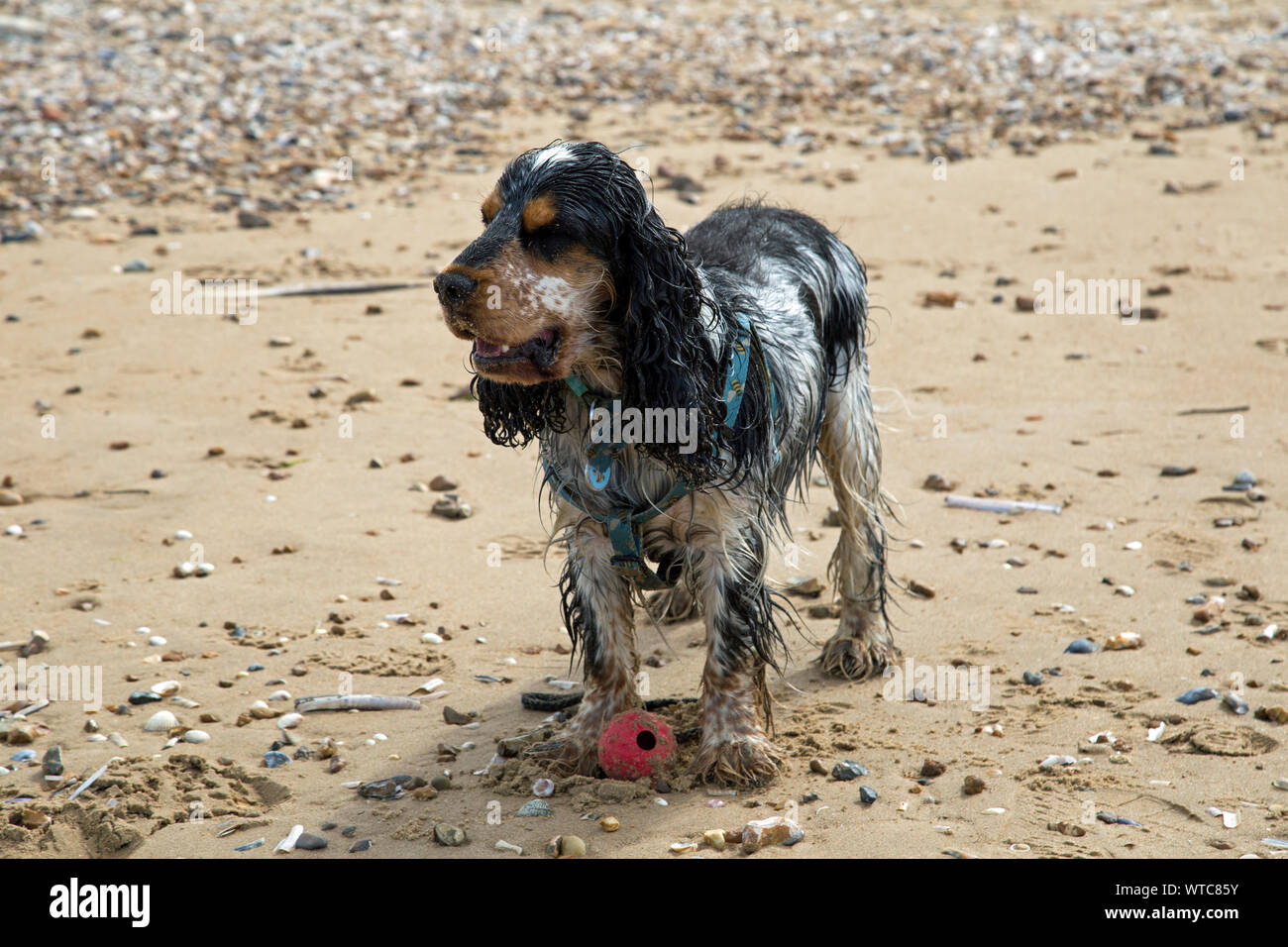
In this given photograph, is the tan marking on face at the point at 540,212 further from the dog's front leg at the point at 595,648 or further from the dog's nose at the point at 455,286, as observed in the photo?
the dog's front leg at the point at 595,648

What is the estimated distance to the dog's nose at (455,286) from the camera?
3615 mm

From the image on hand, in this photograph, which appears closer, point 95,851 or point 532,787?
point 95,851

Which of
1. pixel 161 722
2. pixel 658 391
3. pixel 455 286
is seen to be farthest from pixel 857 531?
pixel 161 722

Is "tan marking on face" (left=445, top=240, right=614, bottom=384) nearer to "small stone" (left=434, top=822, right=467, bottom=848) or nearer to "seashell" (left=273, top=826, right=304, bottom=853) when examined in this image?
"small stone" (left=434, top=822, right=467, bottom=848)

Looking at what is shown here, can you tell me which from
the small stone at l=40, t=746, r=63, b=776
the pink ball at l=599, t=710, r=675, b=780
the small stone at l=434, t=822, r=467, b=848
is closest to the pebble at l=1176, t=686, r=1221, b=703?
→ the pink ball at l=599, t=710, r=675, b=780

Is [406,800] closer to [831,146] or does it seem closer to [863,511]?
[863,511]

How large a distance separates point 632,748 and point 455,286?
67.8 inches

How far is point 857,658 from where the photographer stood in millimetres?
5316

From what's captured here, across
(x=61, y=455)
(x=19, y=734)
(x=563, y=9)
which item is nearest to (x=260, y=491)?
(x=61, y=455)

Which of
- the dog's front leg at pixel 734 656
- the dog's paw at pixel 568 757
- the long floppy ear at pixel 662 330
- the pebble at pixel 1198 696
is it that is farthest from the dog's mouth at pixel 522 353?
the pebble at pixel 1198 696

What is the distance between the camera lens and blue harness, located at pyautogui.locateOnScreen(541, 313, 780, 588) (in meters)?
4.19

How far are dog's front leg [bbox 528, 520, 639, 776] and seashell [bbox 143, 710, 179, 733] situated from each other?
136 cm

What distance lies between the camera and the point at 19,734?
465 cm

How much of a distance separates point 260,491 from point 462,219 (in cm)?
504
